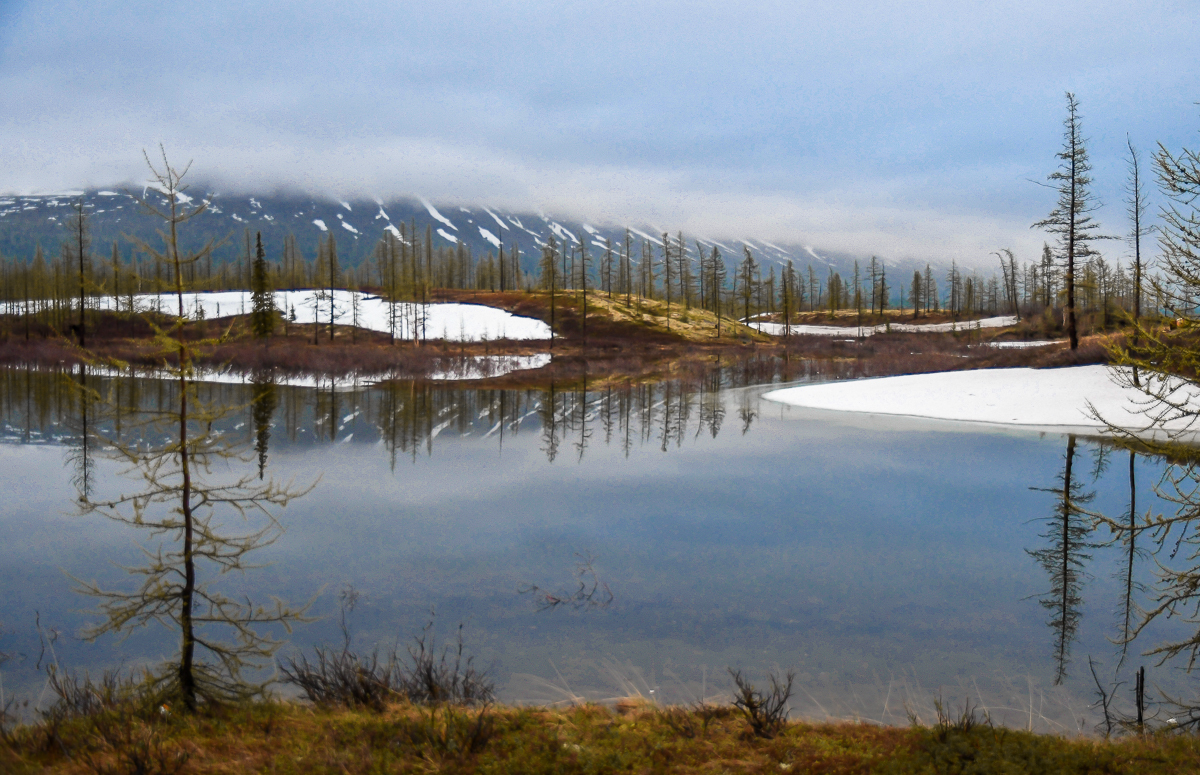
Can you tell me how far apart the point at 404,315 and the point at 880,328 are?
74603 millimetres

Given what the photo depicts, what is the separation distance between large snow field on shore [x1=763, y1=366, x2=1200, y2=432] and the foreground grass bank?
22.8 m

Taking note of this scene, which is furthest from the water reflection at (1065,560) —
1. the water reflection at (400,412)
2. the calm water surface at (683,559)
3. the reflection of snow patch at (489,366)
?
the reflection of snow patch at (489,366)

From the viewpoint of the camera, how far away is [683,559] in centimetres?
1258

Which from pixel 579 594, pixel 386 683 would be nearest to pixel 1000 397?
pixel 579 594

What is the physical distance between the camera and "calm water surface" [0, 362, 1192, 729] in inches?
339

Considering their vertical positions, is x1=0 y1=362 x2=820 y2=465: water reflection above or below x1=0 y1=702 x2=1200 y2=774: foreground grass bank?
above

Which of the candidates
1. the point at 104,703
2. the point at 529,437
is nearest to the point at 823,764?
the point at 104,703

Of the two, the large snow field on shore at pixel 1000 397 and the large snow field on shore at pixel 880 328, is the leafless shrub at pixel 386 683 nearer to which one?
the large snow field on shore at pixel 1000 397

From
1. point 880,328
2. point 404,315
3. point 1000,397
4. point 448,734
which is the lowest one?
point 448,734

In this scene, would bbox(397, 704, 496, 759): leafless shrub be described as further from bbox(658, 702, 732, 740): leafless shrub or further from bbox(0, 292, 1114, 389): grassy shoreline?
bbox(0, 292, 1114, 389): grassy shoreline

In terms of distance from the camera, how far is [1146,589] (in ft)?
36.2

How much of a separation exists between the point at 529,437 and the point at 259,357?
38.8 meters

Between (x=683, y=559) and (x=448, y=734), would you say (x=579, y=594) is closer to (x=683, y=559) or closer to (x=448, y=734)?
(x=683, y=559)

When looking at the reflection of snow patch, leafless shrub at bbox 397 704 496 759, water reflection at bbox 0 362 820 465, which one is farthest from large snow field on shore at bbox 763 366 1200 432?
leafless shrub at bbox 397 704 496 759
